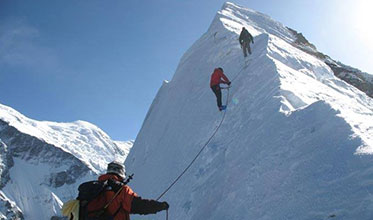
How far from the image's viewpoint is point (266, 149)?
7.85m

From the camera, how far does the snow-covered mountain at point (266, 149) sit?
234 inches

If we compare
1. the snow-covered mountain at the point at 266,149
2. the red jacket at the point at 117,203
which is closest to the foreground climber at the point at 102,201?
the red jacket at the point at 117,203

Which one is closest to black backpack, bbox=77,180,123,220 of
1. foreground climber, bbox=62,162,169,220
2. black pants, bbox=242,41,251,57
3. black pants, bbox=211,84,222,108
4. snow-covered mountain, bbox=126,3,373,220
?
foreground climber, bbox=62,162,169,220

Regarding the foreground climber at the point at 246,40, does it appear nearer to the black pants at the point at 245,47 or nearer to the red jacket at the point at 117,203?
the black pants at the point at 245,47

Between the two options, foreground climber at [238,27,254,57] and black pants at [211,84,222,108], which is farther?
foreground climber at [238,27,254,57]

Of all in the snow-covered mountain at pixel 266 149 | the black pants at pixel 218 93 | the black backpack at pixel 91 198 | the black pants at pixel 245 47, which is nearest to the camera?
the black backpack at pixel 91 198

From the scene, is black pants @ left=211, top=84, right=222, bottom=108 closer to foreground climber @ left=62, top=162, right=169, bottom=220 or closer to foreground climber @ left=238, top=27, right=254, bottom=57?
foreground climber @ left=238, top=27, right=254, bottom=57

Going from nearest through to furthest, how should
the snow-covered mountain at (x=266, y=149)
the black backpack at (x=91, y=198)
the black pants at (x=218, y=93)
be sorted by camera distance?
1. the black backpack at (x=91, y=198)
2. the snow-covered mountain at (x=266, y=149)
3. the black pants at (x=218, y=93)

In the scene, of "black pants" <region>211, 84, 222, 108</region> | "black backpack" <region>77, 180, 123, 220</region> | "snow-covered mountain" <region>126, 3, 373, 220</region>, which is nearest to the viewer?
"black backpack" <region>77, 180, 123, 220</region>

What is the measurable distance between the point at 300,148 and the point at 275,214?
5.37 ft

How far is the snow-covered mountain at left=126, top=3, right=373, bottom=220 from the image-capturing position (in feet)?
19.5

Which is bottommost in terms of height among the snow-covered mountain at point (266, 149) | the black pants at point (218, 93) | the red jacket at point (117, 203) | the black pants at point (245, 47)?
the red jacket at point (117, 203)

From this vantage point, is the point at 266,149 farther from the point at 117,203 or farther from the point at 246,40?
the point at 246,40

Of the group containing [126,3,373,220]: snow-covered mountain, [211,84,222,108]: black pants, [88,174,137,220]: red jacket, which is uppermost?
[211,84,222,108]: black pants
